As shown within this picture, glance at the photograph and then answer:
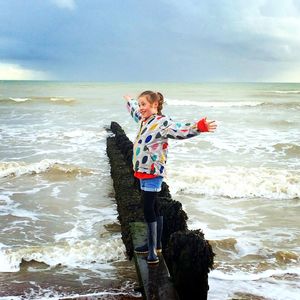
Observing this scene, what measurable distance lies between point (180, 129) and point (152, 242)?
127 cm

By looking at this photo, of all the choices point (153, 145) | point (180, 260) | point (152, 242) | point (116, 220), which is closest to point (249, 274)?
point (152, 242)

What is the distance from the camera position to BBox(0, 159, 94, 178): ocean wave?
12.8 metres

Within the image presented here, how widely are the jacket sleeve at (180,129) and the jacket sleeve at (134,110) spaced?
0.57 meters

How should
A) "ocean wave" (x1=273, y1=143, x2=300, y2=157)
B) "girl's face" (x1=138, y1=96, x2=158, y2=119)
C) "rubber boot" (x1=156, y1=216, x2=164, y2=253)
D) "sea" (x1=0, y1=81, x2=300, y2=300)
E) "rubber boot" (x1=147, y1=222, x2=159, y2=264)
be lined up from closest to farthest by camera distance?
"girl's face" (x1=138, y1=96, x2=158, y2=119) → "rubber boot" (x1=147, y1=222, x2=159, y2=264) → "rubber boot" (x1=156, y1=216, x2=164, y2=253) → "sea" (x1=0, y1=81, x2=300, y2=300) → "ocean wave" (x1=273, y1=143, x2=300, y2=157)

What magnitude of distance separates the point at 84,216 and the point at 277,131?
19920 mm

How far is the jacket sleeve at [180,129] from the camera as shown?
3.80 meters

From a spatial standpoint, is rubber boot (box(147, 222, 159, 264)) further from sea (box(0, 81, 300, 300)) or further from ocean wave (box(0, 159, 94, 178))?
ocean wave (box(0, 159, 94, 178))

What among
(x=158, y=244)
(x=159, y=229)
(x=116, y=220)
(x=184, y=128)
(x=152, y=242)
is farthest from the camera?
(x=116, y=220)

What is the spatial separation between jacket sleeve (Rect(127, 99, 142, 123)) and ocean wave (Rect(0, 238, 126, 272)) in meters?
2.38

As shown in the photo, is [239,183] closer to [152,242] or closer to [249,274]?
[249,274]

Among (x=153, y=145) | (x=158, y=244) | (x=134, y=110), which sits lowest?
(x=158, y=244)

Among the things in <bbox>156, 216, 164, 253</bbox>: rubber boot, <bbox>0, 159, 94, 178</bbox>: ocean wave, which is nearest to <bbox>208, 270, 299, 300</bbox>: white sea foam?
<bbox>156, 216, 164, 253</bbox>: rubber boot

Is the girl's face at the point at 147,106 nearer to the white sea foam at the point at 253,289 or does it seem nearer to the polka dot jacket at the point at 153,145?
the polka dot jacket at the point at 153,145

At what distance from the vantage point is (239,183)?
11.7 meters
